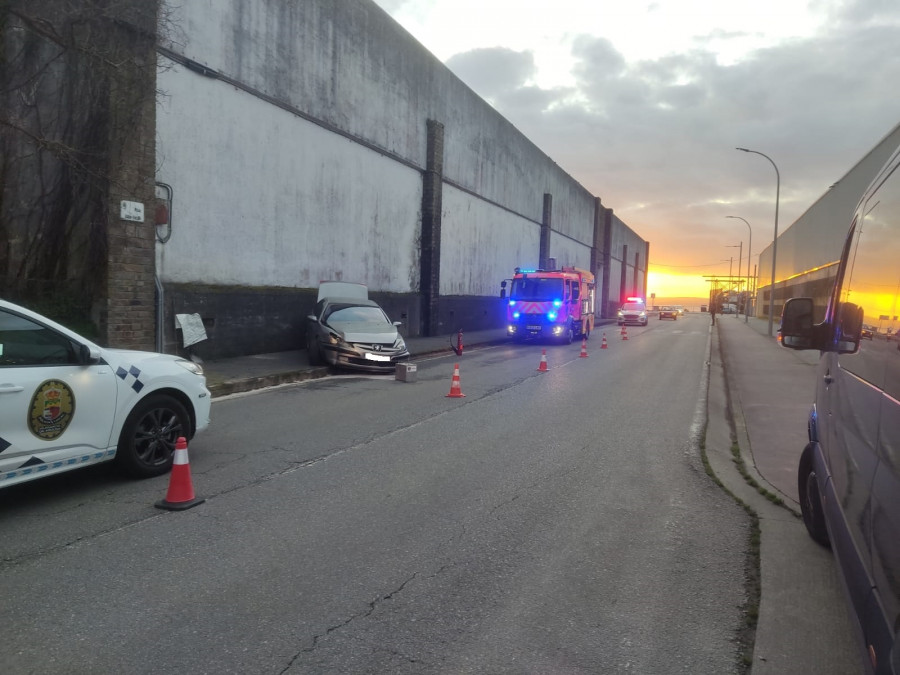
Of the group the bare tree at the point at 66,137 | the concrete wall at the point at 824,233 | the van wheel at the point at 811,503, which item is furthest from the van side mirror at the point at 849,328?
the concrete wall at the point at 824,233

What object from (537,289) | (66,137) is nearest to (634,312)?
(537,289)

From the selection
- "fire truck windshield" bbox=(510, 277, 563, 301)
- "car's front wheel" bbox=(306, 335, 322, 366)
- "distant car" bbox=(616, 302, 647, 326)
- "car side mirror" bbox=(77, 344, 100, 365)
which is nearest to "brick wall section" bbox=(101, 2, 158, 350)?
"car's front wheel" bbox=(306, 335, 322, 366)

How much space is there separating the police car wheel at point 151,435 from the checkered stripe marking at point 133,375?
0.54 feet

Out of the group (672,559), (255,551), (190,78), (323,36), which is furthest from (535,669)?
(323,36)

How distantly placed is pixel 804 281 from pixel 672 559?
149ft

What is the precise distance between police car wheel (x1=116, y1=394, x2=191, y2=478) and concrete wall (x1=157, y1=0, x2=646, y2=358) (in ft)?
25.6

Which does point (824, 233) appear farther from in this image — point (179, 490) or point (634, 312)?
point (179, 490)

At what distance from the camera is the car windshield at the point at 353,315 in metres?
14.5

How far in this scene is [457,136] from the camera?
2697cm

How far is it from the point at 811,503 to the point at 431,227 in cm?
2078

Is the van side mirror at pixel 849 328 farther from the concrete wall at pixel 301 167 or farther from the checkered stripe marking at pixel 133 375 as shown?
the concrete wall at pixel 301 167

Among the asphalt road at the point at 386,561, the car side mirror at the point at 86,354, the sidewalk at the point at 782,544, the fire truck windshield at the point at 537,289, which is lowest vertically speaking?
the asphalt road at the point at 386,561

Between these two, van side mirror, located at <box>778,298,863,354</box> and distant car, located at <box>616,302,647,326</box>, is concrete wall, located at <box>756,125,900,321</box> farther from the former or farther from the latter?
van side mirror, located at <box>778,298,863,354</box>

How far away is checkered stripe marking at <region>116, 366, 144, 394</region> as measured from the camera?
5312 millimetres
